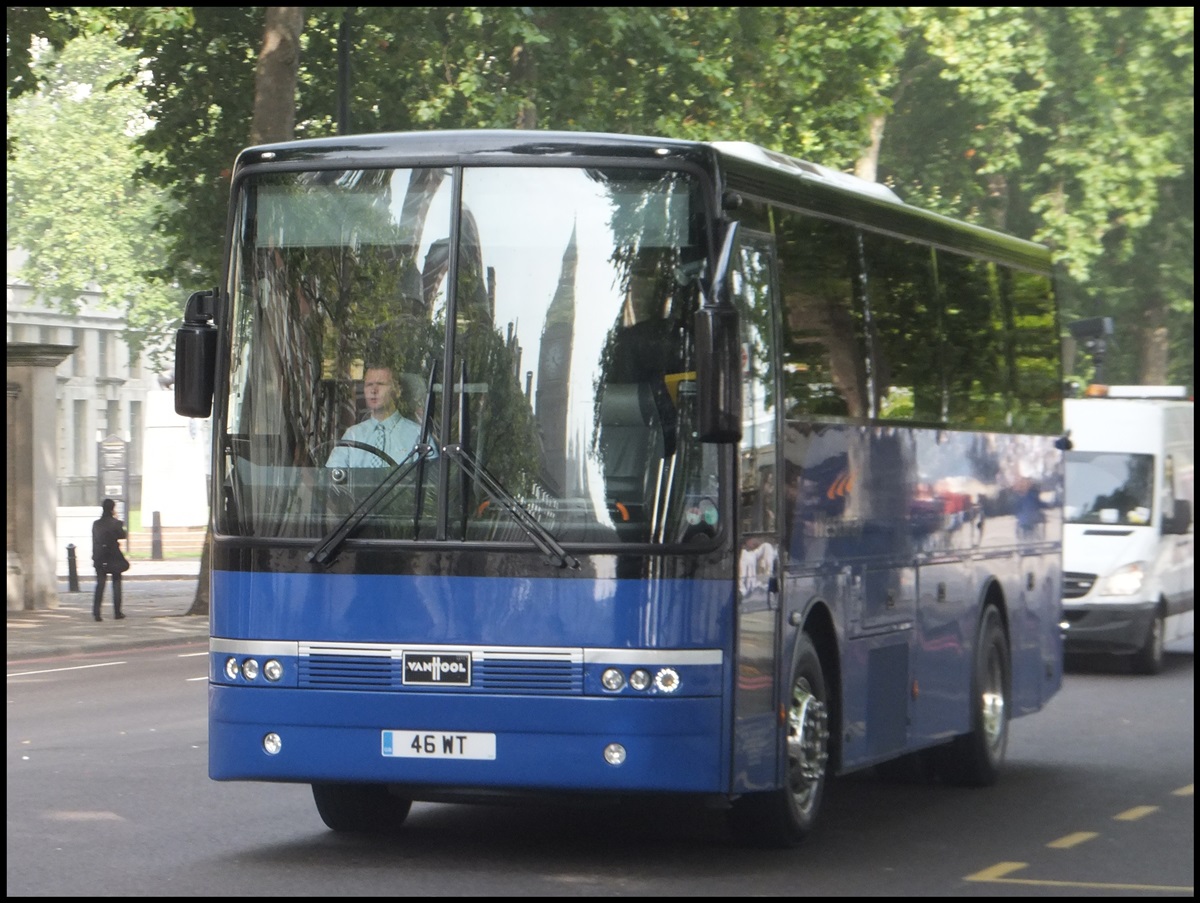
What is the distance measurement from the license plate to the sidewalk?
53.6 ft

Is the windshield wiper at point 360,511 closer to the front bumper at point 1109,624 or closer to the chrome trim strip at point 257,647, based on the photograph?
the chrome trim strip at point 257,647

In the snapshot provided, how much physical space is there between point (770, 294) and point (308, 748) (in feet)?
8.83

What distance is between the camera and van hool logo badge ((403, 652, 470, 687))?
29.4 feet

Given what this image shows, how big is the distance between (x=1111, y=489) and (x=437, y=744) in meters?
14.2

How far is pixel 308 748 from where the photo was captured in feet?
29.9

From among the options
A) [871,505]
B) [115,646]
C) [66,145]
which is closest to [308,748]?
[871,505]

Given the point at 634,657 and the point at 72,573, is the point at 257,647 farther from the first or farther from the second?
the point at 72,573

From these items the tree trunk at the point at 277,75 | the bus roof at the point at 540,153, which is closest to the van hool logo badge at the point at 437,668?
the bus roof at the point at 540,153

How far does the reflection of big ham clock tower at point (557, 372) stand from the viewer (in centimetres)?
890

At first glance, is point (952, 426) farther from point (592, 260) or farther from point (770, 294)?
point (592, 260)

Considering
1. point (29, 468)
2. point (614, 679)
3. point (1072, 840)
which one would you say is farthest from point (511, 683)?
point (29, 468)

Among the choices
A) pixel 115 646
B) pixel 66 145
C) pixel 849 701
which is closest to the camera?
pixel 849 701

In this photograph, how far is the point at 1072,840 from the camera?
10.2 metres

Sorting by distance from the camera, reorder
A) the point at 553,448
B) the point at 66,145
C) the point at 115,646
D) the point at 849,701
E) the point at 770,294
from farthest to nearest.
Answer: the point at 66,145 → the point at 115,646 → the point at 849,701 → the point at 770,294 → the point at 553,448
